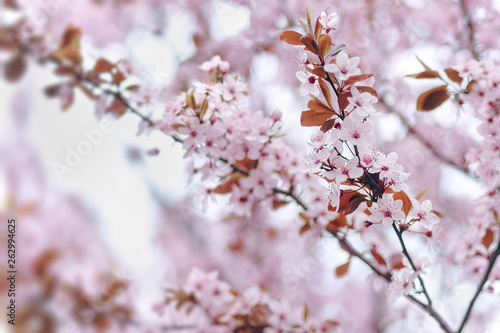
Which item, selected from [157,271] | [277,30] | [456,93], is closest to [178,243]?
[157,271]

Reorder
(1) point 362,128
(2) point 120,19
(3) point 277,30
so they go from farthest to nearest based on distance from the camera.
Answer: (2) point 120,19 → (3) point 277,30 → (1) point 362,128

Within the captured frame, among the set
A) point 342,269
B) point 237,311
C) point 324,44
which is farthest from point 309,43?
point 237,311

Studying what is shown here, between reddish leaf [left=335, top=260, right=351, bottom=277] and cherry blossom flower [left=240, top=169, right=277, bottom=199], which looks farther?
reddish leaf [left=335, top=260, right=351, bottom=277]

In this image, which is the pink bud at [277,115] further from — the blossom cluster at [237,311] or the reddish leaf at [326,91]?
the blossom cluster at [237,311]

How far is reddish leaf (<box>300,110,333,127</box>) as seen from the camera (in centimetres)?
71

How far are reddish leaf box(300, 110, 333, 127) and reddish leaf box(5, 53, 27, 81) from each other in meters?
0.99

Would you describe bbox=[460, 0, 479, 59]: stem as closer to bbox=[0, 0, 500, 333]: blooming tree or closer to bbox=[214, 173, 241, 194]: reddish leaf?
bbox=[0, 0, 500, 333]: blooming tree

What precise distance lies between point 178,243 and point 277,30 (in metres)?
2.45

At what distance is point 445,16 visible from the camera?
1944 mm

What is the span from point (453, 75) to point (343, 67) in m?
0.44

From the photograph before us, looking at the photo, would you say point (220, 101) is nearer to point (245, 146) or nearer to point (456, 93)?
point (245, 146)

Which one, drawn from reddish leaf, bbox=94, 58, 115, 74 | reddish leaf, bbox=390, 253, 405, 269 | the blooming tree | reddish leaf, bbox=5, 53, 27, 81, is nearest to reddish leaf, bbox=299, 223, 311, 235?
the blooming tree

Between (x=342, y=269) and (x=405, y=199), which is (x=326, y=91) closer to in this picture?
(x=405, y=199)

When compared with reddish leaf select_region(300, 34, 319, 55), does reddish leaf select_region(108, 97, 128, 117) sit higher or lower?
higher
